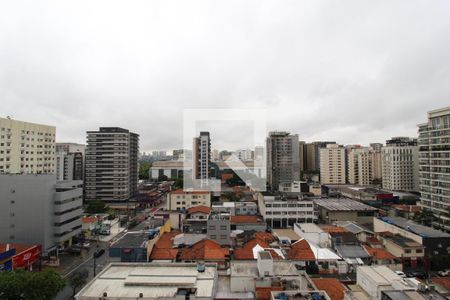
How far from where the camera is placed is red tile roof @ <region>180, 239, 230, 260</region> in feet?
33.4

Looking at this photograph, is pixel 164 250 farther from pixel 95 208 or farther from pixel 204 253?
pixel 95 208

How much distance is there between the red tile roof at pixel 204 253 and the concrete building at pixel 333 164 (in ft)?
98.3

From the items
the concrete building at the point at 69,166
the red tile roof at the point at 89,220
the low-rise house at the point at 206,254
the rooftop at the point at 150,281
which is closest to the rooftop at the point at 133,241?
the low-rise house at the point at 206,254

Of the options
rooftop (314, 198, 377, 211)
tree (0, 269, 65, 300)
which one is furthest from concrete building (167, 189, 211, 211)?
tree (0, 269, 65, 300)

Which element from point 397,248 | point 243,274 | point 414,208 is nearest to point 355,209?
point 414,208

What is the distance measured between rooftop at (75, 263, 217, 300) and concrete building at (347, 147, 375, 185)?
33.9 metres

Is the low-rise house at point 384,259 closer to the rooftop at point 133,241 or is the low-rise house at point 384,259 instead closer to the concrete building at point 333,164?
the rooftop at point 133,241

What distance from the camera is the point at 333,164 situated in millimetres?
37531

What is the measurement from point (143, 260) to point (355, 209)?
13.4 meters

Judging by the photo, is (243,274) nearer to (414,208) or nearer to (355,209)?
(355,209)

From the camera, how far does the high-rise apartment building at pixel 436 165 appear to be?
50.3 ft

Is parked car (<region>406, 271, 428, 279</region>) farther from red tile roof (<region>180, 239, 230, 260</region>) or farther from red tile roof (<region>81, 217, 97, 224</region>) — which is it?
red tile roof (<region>81, 217, 97, 224</region>)

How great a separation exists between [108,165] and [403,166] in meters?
27.6

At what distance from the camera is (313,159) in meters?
47.8
